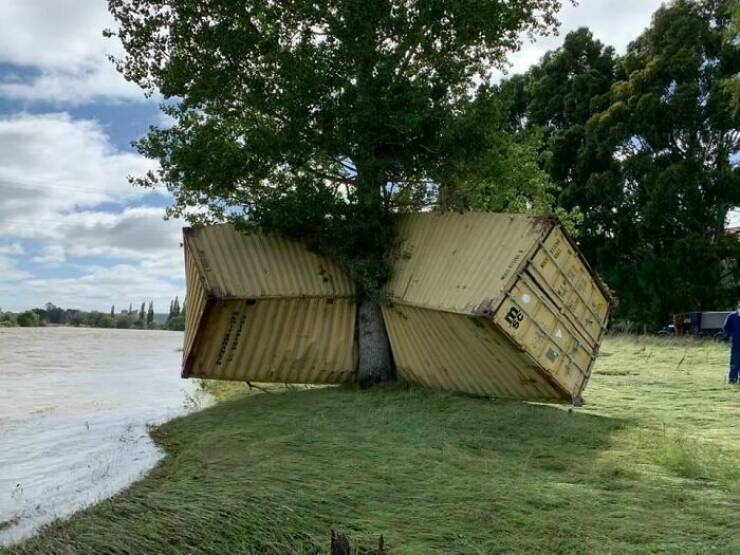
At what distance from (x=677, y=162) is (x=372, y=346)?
20750 millimetres

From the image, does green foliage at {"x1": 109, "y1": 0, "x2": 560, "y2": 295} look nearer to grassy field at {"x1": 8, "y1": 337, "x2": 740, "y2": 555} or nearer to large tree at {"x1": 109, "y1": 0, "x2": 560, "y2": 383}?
large tree at {"x1": 109, "y1": 0, "x2": 560, "y2": 383}

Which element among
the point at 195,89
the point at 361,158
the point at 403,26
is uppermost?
the point at 403,26

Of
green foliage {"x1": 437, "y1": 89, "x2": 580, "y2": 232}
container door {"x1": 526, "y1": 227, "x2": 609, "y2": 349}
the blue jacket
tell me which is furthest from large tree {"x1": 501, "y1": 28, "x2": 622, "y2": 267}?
container door {"x1": 526, "y1": 227, "x2": 609, "y2": 349}

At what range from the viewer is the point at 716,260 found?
93.4ft

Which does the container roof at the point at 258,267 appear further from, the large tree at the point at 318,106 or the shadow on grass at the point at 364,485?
the shadow on grass at the point at 364,485

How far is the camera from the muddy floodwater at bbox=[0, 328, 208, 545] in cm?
737

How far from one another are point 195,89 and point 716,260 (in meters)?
22.7

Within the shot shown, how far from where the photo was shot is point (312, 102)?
13.3 m

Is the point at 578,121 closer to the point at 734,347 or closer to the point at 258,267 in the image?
the point at 734,347

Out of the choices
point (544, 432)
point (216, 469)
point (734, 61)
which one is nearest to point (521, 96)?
point (734, 61)

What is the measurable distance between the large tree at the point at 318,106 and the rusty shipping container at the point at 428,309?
512 mm

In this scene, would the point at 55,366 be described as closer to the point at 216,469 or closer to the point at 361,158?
the point at 361,158

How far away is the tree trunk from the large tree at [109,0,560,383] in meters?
0.02

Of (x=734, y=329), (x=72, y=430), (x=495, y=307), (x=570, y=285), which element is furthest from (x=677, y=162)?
(x=72, y=430)
